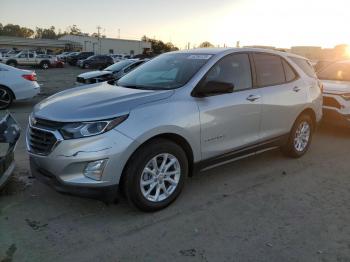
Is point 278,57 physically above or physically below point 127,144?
above

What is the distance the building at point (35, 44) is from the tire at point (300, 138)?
82407mm

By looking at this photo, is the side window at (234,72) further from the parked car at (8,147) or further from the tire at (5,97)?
the tire at (5,97)

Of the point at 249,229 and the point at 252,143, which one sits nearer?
the point at 249,229

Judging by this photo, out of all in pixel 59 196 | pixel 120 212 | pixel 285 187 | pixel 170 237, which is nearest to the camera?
pixel 170 237

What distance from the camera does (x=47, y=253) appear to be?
3326mm

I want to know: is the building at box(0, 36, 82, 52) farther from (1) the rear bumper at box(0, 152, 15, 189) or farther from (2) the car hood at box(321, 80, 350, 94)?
(1) the rear bumper at box(0, 152, 15, 189)

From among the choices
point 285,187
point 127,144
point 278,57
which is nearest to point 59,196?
point 127,144

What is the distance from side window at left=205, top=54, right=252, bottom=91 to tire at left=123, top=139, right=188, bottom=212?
42.0 inches

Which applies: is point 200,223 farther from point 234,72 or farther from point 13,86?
point 13,86

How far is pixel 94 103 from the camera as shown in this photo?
396 centimetres

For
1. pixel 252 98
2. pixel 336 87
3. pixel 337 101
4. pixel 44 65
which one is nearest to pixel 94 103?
pixel 252 98

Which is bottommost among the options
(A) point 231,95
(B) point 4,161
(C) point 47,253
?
(C) point 47,253

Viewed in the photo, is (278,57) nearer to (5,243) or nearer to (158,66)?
(158,66)

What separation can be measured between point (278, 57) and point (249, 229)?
3.03 meters
